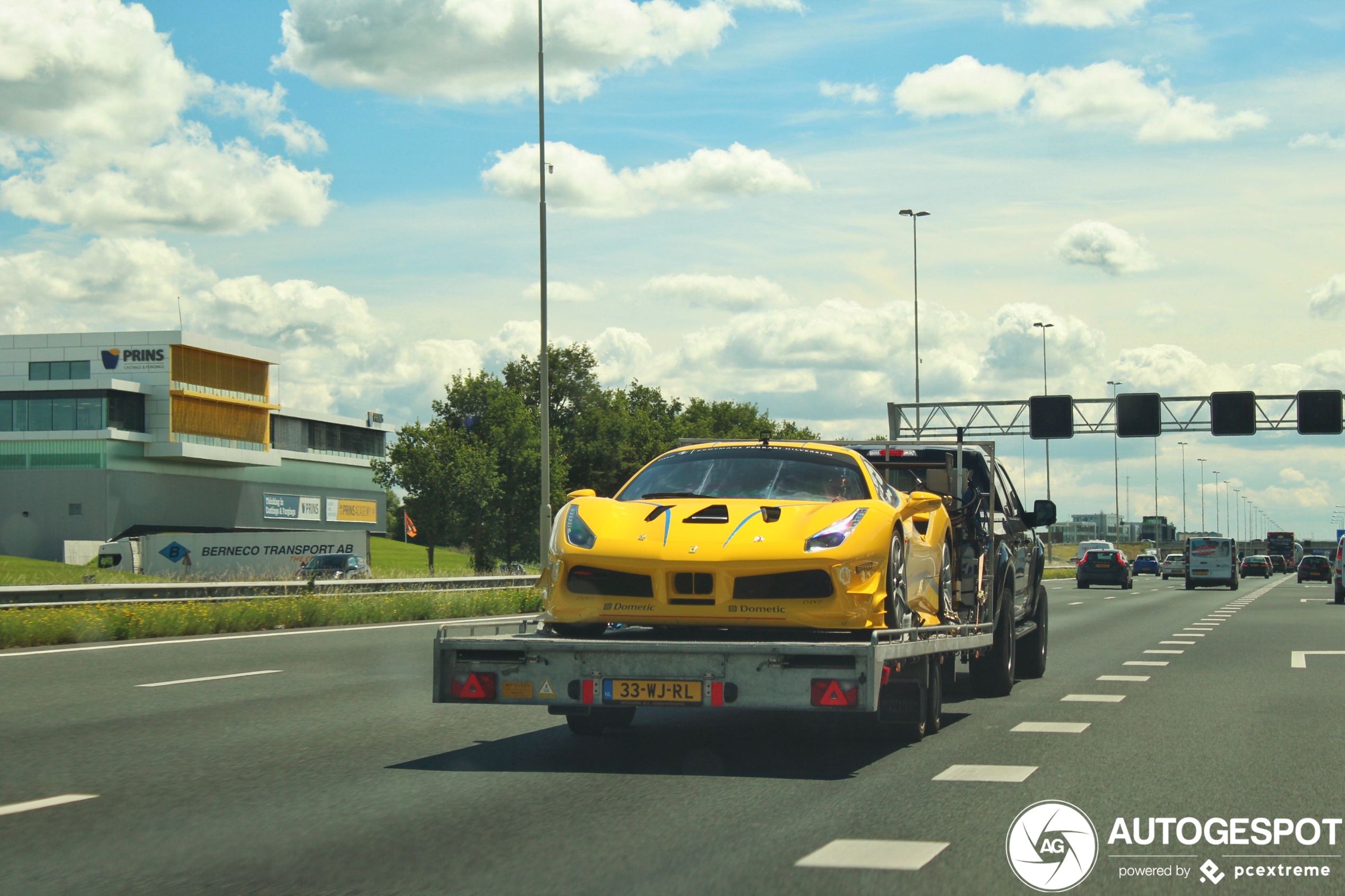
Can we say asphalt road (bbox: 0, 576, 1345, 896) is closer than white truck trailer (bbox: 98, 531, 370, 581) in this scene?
Yes

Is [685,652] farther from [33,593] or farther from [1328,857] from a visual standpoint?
[33,593]

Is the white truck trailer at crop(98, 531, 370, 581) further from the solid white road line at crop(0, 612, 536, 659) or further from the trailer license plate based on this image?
the trailer license plate

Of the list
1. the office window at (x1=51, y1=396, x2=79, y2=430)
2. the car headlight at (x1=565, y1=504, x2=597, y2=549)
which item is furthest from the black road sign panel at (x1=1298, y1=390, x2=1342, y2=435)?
the office window at (x1=51, y1=396, x2=79, y2=430)

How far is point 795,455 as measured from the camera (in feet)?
30.7

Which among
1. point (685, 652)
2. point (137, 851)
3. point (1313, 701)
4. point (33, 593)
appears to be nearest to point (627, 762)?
point (685, 652)

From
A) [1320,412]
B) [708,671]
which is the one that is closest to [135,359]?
[1320,412]

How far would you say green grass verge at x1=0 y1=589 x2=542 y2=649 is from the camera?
17.6 metres

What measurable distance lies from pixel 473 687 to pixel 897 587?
2.51 m

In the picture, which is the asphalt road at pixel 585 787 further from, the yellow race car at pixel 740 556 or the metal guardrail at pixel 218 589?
the metal guardrail at pixel 218 589

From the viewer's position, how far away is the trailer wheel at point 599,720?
30.9 feet

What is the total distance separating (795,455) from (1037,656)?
6.08 m

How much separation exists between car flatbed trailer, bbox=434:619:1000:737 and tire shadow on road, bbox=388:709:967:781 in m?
0.40

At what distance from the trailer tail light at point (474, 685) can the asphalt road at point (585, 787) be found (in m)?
0.41

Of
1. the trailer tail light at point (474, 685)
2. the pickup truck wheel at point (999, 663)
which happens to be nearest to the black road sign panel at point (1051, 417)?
the pickup truck wheel at point (999, 663)
